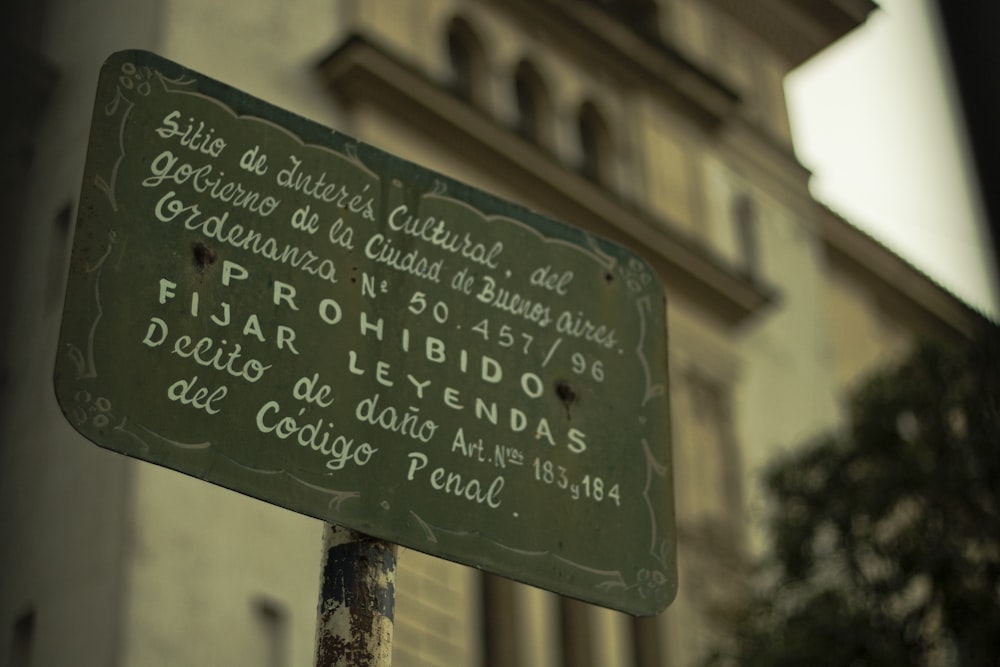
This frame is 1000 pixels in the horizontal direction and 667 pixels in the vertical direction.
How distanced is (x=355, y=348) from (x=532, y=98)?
49.3 feet

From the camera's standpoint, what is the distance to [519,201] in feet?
58.2

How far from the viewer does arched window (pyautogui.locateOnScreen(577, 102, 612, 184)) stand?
1933 cm

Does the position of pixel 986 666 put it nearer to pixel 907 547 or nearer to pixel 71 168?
pixel 907 547

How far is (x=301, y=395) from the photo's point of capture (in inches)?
163

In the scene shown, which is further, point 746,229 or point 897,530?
point 746,229

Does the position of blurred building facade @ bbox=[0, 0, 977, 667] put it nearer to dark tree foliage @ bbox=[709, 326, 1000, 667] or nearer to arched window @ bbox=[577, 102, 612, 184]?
arched window @ bbox=[577, 102, 612, 184]

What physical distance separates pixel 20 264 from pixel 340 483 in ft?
37.8

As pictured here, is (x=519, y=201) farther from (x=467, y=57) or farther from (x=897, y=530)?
(x=897, y=530)

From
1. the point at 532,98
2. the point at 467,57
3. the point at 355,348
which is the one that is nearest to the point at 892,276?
the point at 532,98

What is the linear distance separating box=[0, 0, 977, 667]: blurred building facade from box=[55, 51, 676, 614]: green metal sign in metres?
7.86

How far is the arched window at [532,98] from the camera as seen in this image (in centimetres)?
1883

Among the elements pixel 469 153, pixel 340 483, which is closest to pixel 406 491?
pixel 340 483

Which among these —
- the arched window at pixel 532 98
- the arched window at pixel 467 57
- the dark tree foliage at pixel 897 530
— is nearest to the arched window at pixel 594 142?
the arched window at pixel 532 98

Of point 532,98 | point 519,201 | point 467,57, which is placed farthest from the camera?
point 532,98
